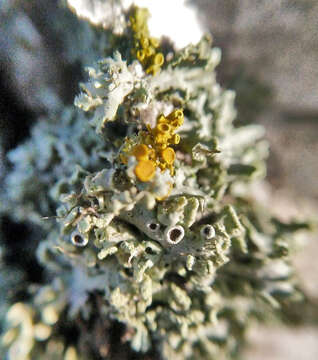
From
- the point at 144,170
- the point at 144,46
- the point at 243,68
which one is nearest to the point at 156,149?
the point at 144,170

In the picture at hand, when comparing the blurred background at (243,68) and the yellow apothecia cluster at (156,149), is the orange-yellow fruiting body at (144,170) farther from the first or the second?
the blurred background at (243,68)

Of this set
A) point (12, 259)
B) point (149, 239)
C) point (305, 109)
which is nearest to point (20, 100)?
point (12, 259)

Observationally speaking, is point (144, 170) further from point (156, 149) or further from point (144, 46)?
point (144, 46)

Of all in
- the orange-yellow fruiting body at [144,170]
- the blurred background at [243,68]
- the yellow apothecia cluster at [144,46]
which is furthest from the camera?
the blurred background at [243,68]

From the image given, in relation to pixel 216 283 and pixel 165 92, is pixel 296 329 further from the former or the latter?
pixel 165 92

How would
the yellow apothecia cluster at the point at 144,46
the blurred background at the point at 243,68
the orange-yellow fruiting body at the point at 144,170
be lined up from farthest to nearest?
1. the blurred background at the point at 243,68
2. the yellow apothecia cluster at the point at 144,46
3. the orange-yellow fruiting body at the point at 144,170

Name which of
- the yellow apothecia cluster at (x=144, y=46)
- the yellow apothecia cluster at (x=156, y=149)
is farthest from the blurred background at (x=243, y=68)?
the yellow apothecia cluster at (x=156, y=149)
